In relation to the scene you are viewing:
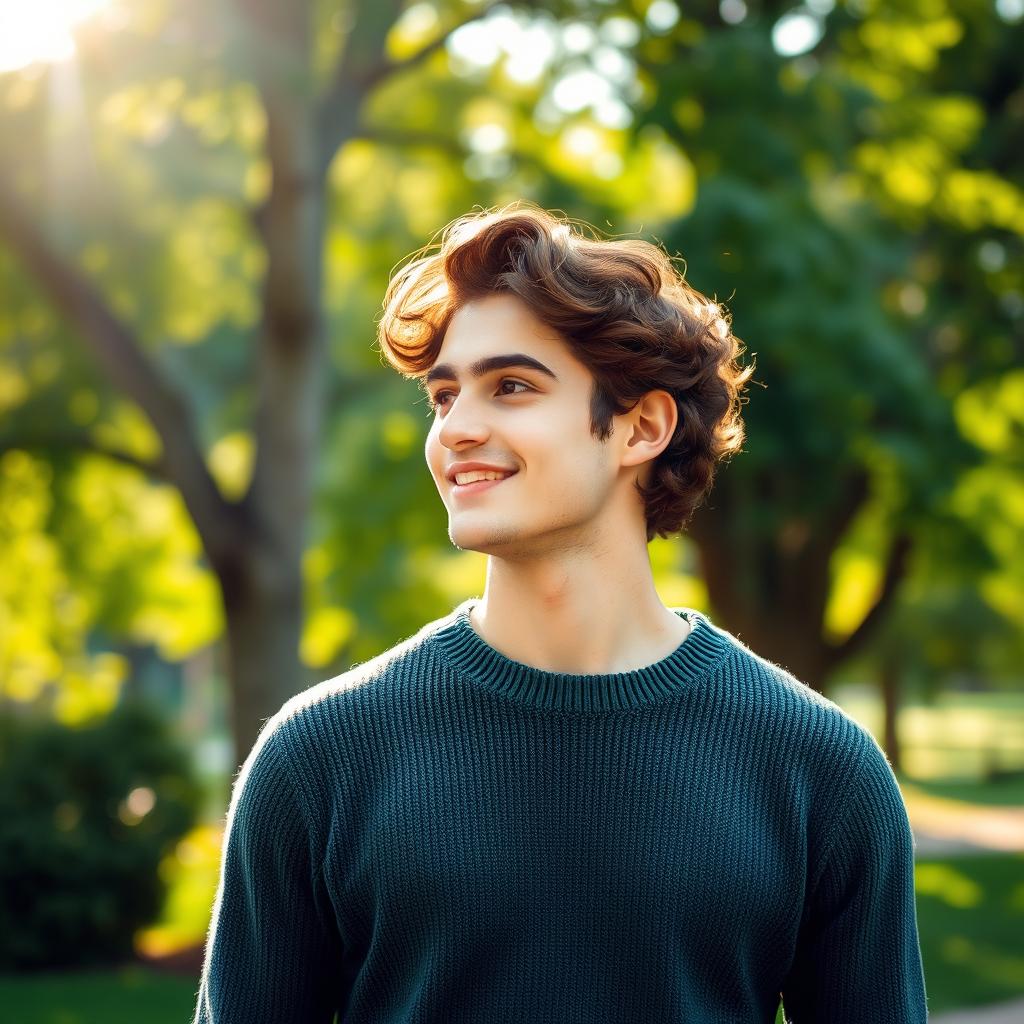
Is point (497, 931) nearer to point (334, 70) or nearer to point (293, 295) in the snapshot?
point (293, 295)

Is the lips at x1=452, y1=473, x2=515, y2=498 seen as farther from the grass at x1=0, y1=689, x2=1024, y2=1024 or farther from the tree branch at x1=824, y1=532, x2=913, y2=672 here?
the tree branch at x1=824, y1=532, x2=913, y2=672

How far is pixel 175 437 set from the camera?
10617 millimetres

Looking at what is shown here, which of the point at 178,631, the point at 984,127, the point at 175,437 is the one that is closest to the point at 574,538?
the point at 175,437

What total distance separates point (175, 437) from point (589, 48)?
4453mm

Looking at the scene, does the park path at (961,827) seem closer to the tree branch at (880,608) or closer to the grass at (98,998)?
the tree branch at (880,608)

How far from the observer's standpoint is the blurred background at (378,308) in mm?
9688

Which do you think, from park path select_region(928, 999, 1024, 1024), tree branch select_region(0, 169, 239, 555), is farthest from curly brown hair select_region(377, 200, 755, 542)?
tree branch select_region(0, 169, 239, 555)

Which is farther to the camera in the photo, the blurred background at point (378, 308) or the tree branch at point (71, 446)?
the tree branch at point (71, 446)

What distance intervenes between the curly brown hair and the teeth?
0.18 metres

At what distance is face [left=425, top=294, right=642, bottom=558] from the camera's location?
246 centimetres

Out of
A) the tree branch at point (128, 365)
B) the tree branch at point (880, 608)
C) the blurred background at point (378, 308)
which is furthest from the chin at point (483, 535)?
the tree branch at point (880, 608)

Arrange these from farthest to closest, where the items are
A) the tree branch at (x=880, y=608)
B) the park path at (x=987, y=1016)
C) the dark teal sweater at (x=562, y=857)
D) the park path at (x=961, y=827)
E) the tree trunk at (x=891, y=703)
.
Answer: the tree trunk at (x=891, y=703)
the park path at (x=961, y=827)
the tree branch at (x=880, y=608)
the park path at (x=987, y=1016)
the dark teal sweater at (x=562, y=857)

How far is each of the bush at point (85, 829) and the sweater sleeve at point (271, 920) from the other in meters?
9.30

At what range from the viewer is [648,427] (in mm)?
2668
